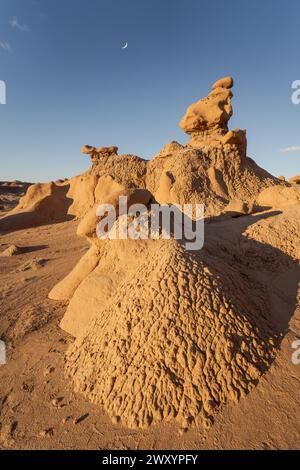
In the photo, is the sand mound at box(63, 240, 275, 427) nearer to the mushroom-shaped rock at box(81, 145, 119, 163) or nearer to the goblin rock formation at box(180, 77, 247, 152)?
the goblin rock formation at box(180, 77, 247, 152)

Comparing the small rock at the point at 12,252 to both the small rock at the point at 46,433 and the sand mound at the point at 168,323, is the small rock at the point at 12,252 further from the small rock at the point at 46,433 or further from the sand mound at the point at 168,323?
the small rock at the point at 46,433

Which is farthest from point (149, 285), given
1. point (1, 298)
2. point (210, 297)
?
point (1, 298)

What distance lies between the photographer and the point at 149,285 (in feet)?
7.30

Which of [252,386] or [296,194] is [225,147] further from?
[252,386]

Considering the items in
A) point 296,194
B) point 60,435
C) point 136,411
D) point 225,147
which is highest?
point 225,147

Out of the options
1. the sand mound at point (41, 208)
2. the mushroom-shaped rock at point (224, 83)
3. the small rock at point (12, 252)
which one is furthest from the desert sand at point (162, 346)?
the mushroom-shaped rock at point (224, 83)

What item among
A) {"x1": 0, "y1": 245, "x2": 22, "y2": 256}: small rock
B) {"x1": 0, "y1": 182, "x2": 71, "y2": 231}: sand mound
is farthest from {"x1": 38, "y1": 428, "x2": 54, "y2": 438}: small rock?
{"x1": 0, "y1": 182, "x2": 71, "y2": 231}: sand mound

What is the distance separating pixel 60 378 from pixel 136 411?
79cm

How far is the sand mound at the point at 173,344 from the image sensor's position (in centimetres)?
170

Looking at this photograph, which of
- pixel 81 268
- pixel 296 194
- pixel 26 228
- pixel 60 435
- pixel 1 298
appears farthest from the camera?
pixel 26 228

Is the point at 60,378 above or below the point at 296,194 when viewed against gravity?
below

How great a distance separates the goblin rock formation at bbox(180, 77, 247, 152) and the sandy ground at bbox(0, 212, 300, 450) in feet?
30.0

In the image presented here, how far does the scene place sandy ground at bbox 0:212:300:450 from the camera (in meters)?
1.54
